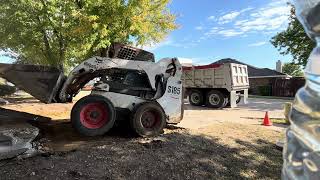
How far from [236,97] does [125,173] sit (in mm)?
15046

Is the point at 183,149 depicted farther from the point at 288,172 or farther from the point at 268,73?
the point at 268,73

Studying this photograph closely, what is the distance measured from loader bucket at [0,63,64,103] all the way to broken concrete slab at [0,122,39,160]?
1271mm

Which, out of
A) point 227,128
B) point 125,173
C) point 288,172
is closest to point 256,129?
point 227,128

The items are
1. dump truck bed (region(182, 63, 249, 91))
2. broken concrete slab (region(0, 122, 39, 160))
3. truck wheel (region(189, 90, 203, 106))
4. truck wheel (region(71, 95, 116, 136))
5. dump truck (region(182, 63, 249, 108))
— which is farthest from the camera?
truck wheel (region(189, 90, 203, 106))

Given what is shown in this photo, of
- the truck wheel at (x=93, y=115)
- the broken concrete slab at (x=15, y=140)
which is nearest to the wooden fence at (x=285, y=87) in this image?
the truck wheel at (x=93, y=115)

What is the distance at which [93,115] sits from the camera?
9391mm

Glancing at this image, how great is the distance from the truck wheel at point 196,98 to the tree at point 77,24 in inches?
138

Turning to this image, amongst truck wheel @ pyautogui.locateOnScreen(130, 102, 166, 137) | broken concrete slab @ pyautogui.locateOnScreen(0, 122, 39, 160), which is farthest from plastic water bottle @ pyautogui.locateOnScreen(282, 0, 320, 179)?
truck wheel @ pyautogui.locateOnScreen(130, 102, 166, 137)

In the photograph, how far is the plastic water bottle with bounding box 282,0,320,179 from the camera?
4.19ft

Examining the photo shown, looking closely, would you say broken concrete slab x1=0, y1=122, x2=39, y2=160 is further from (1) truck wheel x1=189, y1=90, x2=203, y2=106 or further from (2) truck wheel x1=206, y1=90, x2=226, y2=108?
(1) truck wheel x1=189, y1=90, x2=203, y2=106

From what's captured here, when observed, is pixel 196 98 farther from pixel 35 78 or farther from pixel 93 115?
pixel 35 78

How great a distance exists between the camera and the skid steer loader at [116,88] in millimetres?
9281

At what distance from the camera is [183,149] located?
8266 millimetres

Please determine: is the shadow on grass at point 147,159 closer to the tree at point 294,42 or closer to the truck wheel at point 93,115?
the truck wheel at point 93,115
